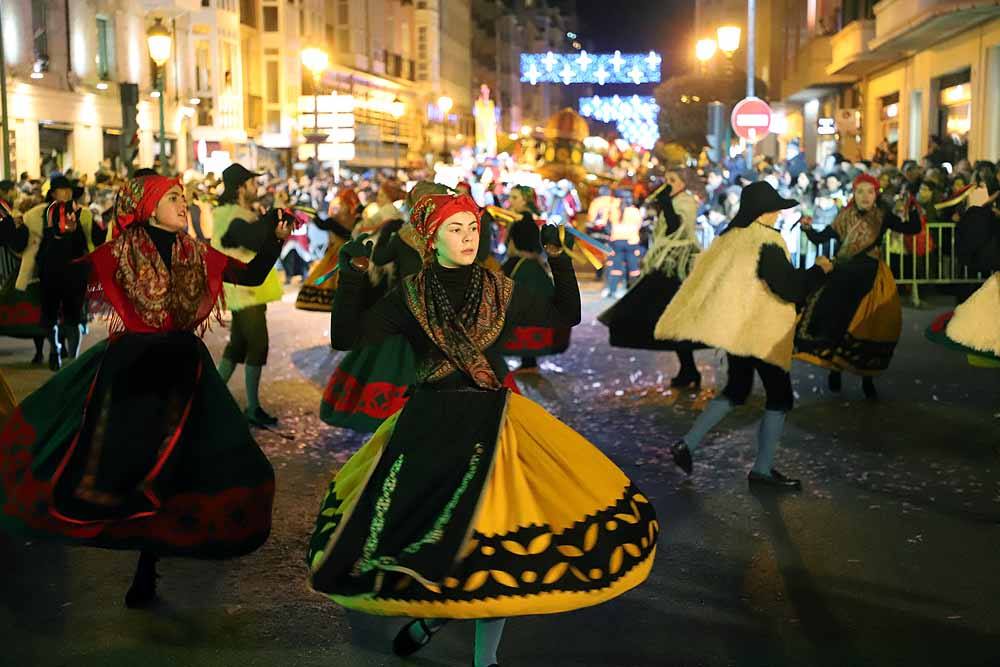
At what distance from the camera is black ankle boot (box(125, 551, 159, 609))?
19.4 ft

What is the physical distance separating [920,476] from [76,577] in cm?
489

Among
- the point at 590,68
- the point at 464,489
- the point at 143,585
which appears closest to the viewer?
the point at 464,489

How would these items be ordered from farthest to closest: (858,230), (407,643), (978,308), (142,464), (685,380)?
(685,380)
(858,230)
(978,308)
(142,464)
(407,643)

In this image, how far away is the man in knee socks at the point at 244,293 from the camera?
31.9 ft

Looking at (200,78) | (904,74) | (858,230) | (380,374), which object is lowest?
(380,374)

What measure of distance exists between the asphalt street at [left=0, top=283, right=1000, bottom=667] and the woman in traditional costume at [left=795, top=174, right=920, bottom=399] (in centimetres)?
88

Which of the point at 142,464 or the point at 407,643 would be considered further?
the point at 142,464

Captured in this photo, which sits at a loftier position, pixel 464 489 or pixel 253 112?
pixel 253 112

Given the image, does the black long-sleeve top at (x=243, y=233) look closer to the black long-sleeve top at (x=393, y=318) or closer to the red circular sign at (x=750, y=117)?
the black long-sleeve top at (x=393, y=318)

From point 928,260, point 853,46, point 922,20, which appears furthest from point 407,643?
point 853,46

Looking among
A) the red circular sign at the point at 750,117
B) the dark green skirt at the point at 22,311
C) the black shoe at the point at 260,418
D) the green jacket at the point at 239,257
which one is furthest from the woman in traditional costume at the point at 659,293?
the red circular sign at the point at 750,117

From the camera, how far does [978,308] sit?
8836mm

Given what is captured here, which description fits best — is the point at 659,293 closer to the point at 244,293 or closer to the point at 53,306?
the point at 244,293

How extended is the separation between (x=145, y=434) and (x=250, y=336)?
14.4ft
